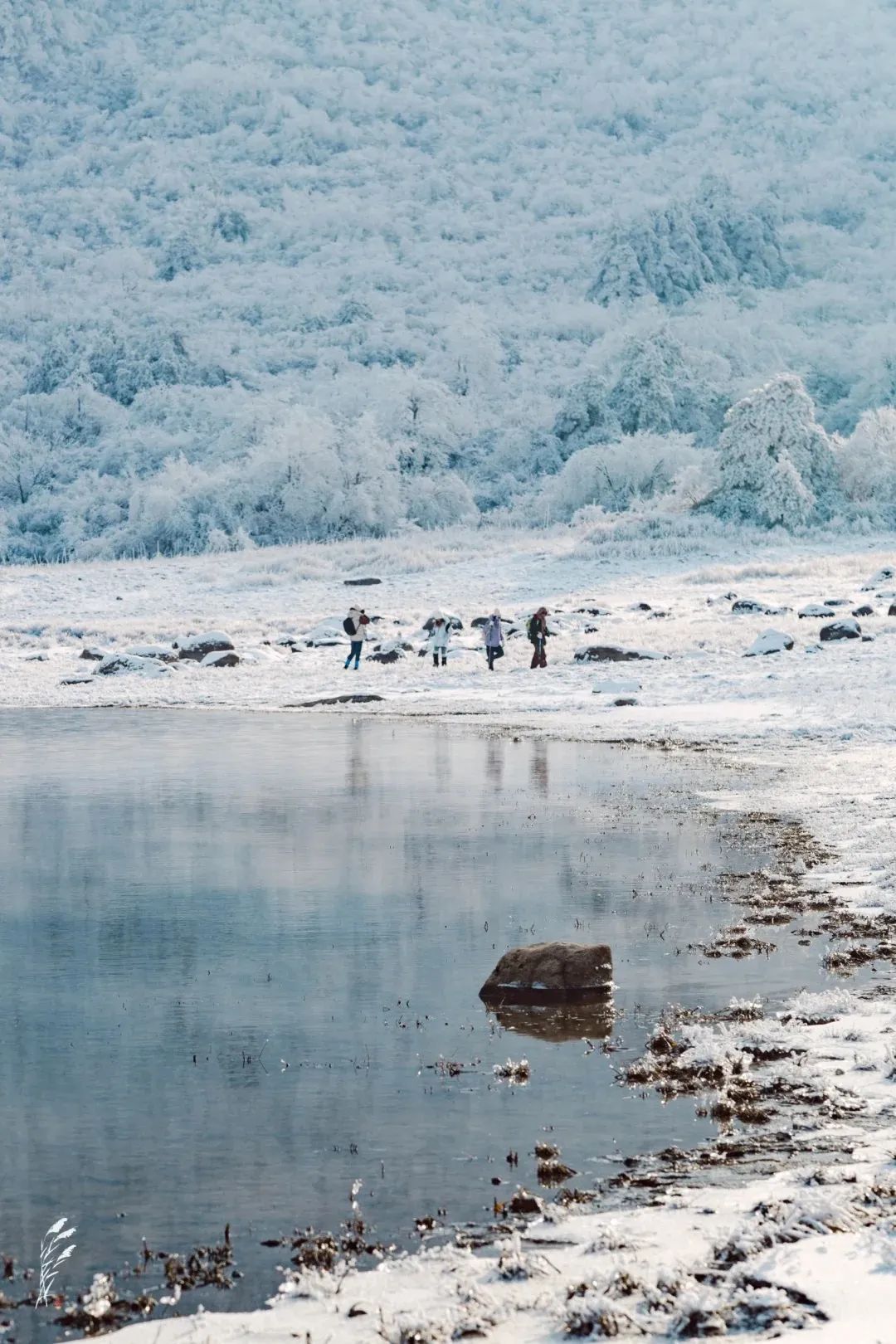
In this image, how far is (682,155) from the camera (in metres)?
150

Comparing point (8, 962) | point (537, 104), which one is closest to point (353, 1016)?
point (8, 962)

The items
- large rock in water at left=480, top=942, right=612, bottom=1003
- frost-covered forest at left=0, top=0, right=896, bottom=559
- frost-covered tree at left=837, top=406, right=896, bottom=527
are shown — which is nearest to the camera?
large rock in water at left=480, top=942, right=612, bottom=1003

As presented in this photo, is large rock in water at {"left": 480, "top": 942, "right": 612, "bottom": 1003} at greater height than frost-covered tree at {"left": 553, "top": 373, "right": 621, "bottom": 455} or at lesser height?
lesser

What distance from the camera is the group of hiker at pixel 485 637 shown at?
3241 cm

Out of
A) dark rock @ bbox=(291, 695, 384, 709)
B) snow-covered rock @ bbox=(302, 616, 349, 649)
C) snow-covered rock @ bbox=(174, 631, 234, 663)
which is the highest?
dark rock @ bbox=(291, 695, 384, 709)

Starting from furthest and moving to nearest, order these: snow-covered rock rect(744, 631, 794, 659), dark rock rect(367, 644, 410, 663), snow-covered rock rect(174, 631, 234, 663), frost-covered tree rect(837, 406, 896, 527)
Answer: frost-covered tree rect(837, 406, 896, 527), snow-covered rock rect(174, 631, 234, 663), dark rock rect(367, 644, 410, 663), snow-covered rock rect(744, 631, 794, 659)

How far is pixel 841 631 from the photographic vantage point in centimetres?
3359

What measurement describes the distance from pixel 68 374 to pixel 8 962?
95.4 m

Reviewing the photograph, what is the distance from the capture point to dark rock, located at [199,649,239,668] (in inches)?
1367

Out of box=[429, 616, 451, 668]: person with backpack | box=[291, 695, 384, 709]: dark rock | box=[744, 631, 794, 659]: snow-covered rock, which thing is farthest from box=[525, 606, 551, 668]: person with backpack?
box=[291, 695, 384, 709]: dark rock

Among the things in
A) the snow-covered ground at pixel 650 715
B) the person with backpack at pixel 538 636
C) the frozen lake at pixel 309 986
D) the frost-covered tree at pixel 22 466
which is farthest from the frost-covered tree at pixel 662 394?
the frozen lake at pixel 309 986

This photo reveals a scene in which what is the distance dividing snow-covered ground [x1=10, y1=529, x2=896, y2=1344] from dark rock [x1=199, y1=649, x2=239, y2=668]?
0.78 feet

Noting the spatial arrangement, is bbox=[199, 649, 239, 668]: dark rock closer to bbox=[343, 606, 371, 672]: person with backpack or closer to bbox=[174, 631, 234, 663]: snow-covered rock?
bbox=[174, 631, 234, 663]: snow-covered rock

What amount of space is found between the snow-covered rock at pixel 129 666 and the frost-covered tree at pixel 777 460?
32.6 metres
